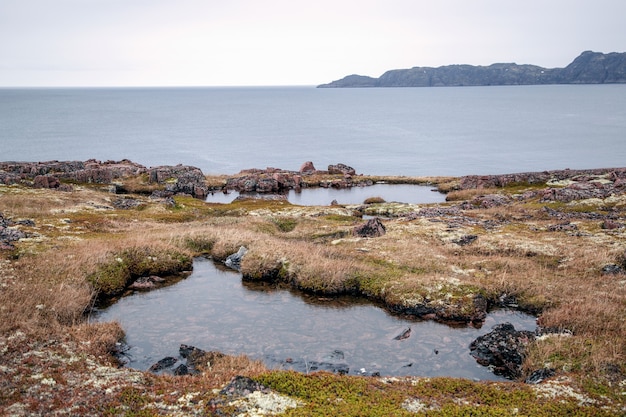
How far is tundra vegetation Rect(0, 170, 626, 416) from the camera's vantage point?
19844 mm

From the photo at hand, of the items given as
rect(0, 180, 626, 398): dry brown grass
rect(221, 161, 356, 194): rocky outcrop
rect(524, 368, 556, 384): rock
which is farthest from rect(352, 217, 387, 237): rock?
rect(221, 161, 356, 194): rocky outcrop

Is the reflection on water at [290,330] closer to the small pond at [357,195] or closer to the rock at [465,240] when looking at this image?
the rock at [465,240]

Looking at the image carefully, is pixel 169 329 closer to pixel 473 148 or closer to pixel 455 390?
pixel 455 390

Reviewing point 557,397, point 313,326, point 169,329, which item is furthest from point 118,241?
point 557,397

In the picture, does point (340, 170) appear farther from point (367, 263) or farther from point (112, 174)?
point (367, 263)

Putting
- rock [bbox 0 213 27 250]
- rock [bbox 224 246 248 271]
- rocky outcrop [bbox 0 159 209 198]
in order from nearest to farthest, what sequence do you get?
rock [bbox 0 213 27 250] → rock [bbox 224 246 248 271] → rocky outcrop [bbox 0 159 209 198]

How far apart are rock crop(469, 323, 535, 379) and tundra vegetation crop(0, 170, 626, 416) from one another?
1.02m

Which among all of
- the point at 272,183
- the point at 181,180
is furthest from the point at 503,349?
the point at 181,180

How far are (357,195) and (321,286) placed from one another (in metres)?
70.5

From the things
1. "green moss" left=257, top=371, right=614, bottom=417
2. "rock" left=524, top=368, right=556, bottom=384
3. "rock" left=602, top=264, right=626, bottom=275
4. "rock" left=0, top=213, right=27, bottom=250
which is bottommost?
"rock" left=602, top=264, right=626, bottom=275

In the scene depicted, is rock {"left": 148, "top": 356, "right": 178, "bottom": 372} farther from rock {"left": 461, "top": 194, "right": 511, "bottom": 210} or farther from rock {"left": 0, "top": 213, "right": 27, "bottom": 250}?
rock {"left": 461, "top": 194, "right": 511, "bottom": 210}

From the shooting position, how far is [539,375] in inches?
932

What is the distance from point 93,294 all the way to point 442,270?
27.6 m

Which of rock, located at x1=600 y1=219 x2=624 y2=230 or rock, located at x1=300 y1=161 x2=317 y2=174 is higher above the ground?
rock, located at x1=600 y1=219 x2=624 y2=230
